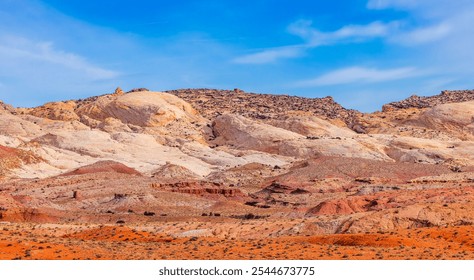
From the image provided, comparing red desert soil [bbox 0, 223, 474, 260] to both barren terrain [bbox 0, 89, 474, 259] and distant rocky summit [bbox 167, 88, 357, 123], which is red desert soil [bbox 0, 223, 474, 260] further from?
distant rocky summit [bbox 167, 88, 357, 123]

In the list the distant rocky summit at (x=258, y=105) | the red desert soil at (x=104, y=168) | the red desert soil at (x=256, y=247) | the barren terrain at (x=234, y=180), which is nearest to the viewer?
the red desert soil at (x=256, y=247)

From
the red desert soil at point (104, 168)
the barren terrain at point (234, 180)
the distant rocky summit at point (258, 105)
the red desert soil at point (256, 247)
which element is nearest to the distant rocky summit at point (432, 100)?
the barren terrain at point (234, 180)

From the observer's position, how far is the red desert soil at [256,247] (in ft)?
78.4

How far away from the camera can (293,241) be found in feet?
97.0

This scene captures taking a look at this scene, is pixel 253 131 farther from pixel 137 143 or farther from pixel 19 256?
pixel 19 256

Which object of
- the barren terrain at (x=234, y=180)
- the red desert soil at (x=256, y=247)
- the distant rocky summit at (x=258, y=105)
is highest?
the distant rocky summit at (x=258, y=105)

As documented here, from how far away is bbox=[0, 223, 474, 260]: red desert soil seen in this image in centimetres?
2391

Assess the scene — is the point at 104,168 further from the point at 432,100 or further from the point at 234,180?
the point at 432,100

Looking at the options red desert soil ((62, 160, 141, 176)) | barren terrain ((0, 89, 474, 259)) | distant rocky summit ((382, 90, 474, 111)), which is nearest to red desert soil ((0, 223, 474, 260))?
barren terrain ((0, 89, 474, 259))

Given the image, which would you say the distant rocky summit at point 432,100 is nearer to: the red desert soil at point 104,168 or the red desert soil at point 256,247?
the red desert soil at point 104,168

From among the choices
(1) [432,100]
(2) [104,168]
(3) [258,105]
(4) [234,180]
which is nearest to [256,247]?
(4) [234,180]

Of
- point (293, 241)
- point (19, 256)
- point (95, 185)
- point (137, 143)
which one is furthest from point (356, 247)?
point (137, 143)

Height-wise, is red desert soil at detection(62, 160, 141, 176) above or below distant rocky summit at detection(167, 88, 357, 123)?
below

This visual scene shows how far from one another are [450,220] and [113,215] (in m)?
21.9
